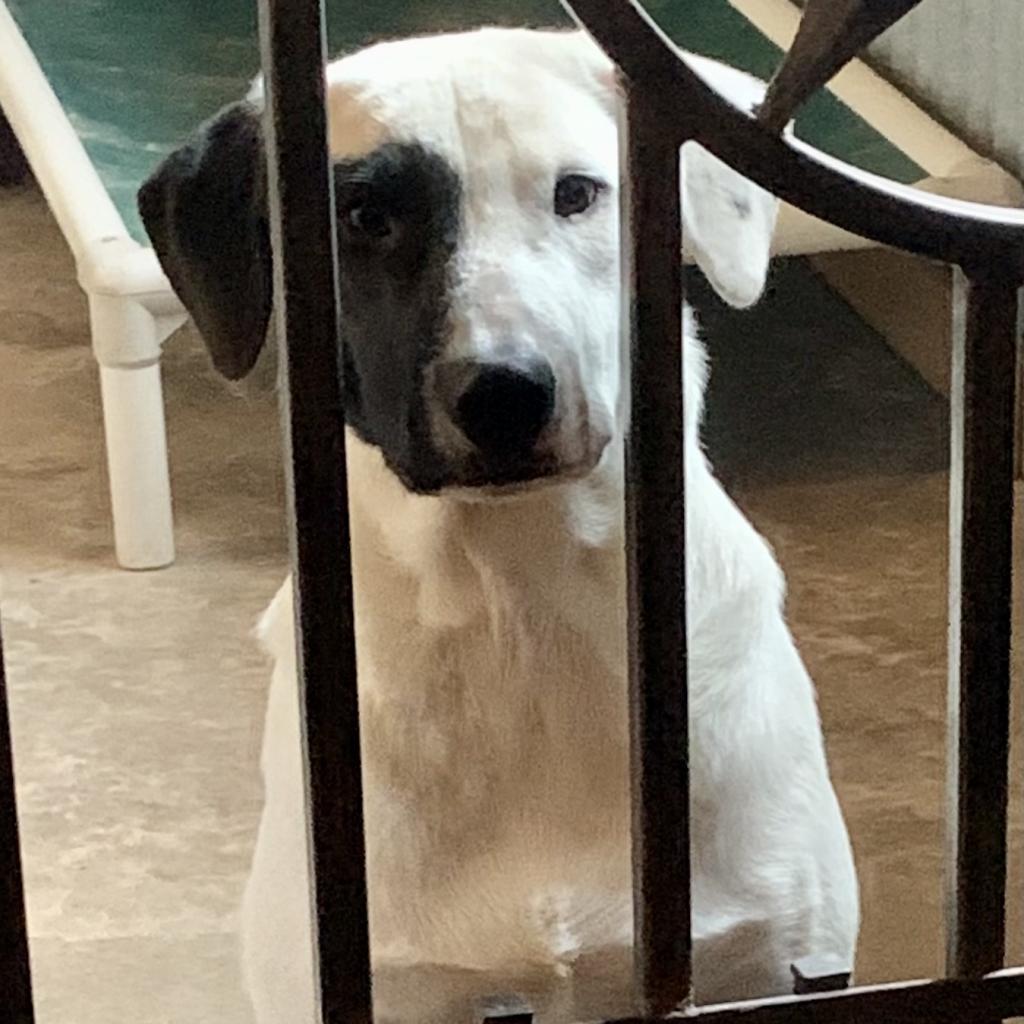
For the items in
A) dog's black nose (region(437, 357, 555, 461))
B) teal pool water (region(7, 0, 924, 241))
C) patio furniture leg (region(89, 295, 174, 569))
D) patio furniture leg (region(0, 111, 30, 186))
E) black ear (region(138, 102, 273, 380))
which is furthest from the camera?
patio furniture leg (region(0, 111, 30, 186))

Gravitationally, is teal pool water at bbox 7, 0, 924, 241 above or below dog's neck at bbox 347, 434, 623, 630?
below

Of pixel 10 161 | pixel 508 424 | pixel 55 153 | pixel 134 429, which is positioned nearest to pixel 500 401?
pixel 508 424

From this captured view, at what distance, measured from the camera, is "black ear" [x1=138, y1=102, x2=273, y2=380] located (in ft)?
3.51

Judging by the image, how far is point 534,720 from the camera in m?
1.13

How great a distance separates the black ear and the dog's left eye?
0.15 m

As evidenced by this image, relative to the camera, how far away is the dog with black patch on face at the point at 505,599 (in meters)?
1.06

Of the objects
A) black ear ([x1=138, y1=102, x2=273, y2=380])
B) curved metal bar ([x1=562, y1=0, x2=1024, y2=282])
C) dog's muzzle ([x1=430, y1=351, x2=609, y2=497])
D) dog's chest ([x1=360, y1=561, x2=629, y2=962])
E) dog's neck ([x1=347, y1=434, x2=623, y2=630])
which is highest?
curved metal bar ([x1=562, y1=0, x2=1024, y2=282])

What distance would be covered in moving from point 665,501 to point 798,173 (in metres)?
0.13

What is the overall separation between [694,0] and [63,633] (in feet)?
4.42

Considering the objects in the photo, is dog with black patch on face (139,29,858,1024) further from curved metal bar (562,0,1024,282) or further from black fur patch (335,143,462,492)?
curved metal bar (562,0,1024,282)

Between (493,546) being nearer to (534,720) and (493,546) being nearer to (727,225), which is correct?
(534,720)

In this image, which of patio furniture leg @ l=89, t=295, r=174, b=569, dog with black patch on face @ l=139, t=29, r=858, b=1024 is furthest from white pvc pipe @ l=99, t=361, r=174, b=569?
dog with black patch on face @ l=139, t=29, r=858, b=1024

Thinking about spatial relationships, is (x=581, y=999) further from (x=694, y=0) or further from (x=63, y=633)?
(x=694, y=0)

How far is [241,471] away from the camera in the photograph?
8.96ft
